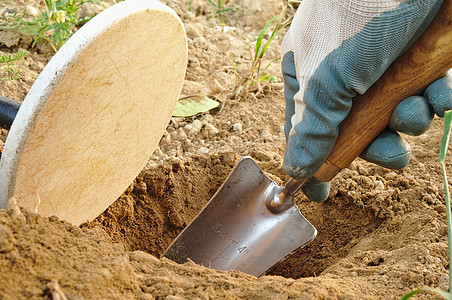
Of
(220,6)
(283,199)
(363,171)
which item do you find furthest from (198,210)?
(220,6)

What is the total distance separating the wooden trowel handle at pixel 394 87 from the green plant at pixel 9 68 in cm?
150

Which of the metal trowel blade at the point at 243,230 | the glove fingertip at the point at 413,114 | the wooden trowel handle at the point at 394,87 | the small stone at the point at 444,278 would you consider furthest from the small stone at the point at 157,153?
the small stone at the point at 444,278

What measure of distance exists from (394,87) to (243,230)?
0.90 meters

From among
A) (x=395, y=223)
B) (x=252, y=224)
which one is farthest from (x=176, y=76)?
(x=395, y=223)

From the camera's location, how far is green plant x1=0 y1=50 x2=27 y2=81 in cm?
224

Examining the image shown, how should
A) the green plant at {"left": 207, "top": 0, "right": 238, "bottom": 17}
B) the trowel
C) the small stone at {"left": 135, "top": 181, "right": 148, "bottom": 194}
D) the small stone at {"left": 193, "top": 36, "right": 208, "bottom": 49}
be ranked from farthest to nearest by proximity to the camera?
the green plant at {"left": 207, "top": 0, "right": 238, "bottom": 17}, the small stone at {"left": 193, "top": 36, "right": 208, "bottom": 49}, the small stone at {"left": 135, "top": 181, "right": 148, "bottom": 194}, the trowel

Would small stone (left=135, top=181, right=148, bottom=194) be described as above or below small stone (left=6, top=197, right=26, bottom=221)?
below

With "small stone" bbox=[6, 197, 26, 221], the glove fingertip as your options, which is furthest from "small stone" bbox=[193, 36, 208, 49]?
"small stone" bbox=[6, 197, 26, 221]

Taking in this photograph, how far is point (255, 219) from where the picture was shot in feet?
6.89

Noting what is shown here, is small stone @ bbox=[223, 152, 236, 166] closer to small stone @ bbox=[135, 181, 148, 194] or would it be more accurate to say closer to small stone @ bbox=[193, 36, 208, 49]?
small stone @ bbox=[135, 181, 148, 194]

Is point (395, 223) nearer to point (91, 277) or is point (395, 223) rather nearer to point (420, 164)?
point (420, 164)

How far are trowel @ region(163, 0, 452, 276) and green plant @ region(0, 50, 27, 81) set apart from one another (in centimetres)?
112

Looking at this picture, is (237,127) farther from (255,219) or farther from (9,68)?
(9,68)

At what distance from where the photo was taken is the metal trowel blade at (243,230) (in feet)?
6.50
